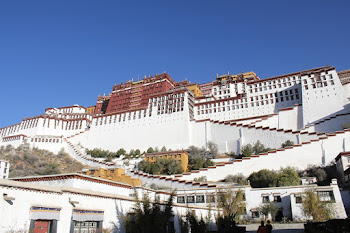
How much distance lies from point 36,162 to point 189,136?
79.9 ft

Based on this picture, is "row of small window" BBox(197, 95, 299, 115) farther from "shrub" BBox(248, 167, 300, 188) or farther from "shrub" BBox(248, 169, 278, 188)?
"shrub" BBox(248, 169, 278, 188)

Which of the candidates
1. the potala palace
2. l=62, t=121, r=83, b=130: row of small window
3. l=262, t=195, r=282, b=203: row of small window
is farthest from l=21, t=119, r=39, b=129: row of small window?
→ l=262, t=195, r=282, b=203: row of small window

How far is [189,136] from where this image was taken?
49594mm

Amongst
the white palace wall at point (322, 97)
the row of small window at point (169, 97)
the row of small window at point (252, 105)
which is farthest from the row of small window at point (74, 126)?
the white palace wall at point (322, 97)

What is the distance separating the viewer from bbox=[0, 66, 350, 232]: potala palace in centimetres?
970

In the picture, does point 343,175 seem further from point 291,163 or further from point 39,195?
point 39,195

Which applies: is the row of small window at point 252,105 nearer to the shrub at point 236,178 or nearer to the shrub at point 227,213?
the shrub at point 236,178

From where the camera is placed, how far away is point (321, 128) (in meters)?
40.0

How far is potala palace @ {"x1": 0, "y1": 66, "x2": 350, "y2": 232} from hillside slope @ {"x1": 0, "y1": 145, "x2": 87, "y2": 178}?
2126 millimetres

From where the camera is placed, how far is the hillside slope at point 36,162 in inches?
1521

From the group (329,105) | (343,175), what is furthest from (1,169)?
(329,105)

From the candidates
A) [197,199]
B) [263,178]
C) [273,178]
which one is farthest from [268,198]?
[197,199]

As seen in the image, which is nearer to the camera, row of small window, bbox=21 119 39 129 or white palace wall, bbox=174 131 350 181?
white palace wall, bbox=174 131 350 181

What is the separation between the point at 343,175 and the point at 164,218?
2295 cm
